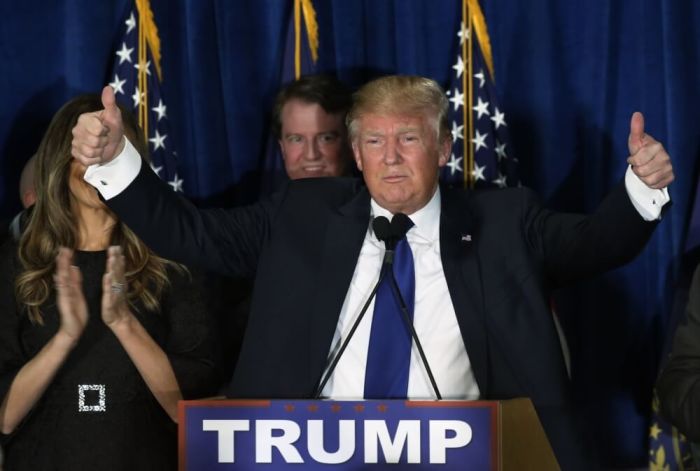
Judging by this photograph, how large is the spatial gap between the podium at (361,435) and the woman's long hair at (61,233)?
97 centimetres

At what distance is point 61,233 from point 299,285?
0.72 m

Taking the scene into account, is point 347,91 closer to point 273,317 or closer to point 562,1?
point 562,1

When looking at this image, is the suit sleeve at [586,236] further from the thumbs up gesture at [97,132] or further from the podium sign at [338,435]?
the thumbs up gesture at [97,132]

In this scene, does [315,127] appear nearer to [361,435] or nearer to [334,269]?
[334,269]

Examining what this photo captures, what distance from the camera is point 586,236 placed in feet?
8.93

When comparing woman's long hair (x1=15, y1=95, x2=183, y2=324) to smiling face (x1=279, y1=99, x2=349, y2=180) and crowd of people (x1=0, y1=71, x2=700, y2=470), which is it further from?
smiling face (x1=279, y1=99, x2=349, y2=180)

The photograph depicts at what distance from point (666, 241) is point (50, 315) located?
6.80 feet

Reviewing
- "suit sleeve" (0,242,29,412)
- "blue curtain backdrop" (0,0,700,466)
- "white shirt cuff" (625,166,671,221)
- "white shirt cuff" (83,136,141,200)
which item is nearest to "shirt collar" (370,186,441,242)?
"white shirt cuff" (625,166,671,221)

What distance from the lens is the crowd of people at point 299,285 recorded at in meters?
2.62

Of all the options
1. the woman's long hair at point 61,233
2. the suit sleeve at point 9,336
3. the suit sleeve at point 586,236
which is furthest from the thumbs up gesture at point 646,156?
the suit sleeve at point 9,336

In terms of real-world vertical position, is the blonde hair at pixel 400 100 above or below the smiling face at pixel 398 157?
above

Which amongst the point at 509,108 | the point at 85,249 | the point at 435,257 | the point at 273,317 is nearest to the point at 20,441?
the point at 85,249

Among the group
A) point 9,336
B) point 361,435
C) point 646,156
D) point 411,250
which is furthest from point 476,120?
point 361,435

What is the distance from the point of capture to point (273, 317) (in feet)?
8.96
